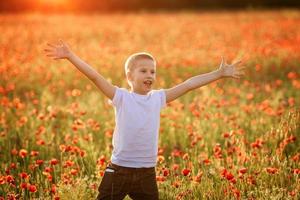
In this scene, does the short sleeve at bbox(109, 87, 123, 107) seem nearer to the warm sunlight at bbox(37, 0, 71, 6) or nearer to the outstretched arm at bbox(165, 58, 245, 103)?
the outstretched arm at bbox(165, 58, 245, 103)

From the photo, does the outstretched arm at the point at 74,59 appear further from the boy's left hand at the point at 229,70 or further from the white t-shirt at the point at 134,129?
the boy's left hand at the point at 229,70

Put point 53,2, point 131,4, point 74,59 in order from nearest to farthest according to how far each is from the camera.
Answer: point 74,59, point 53,2, point 131,4

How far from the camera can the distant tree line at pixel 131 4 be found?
116ft

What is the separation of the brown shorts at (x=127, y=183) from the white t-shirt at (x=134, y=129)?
4 cm

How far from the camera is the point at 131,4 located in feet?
128

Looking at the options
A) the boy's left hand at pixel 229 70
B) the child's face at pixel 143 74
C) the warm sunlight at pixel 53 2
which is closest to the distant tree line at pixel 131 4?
the warm sunlight at pixel 53 2

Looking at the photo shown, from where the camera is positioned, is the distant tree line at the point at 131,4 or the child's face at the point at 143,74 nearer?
the child's face at the point at 143,74

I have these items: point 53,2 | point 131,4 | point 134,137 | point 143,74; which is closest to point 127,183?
point 134,137

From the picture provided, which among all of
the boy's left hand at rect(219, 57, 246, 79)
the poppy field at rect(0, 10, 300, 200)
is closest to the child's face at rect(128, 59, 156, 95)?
the boy's left hand at rect(219, 57, 246, 79)

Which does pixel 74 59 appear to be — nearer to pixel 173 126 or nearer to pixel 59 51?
pixel 59 51

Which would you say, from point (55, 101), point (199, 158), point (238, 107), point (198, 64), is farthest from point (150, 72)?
point (198, 64)

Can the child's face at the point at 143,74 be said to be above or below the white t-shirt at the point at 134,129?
above

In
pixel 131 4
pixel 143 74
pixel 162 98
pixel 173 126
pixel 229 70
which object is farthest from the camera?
pixel 131 4

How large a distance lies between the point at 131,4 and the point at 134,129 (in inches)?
1429
